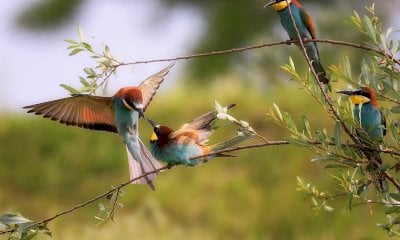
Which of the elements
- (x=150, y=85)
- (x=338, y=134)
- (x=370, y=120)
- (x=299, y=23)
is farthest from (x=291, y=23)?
(x=338, y=134)

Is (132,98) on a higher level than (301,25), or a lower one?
higher

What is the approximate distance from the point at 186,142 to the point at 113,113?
0.26 metres

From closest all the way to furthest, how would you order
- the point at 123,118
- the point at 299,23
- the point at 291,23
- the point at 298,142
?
1. the point at 298,142
2. the point at 123,118
3. the point at 291,23
4. the point at 299,23

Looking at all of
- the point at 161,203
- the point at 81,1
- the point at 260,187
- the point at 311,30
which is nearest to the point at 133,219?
the point at 161,203

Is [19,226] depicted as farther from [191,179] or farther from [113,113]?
[191,179]

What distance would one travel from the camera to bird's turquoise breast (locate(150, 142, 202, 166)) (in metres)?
1.81

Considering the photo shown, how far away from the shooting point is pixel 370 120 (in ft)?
5.62

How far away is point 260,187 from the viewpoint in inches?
182

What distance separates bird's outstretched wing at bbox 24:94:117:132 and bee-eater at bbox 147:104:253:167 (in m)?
0.13

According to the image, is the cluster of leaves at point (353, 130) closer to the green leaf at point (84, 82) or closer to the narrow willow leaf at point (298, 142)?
the narrow willow leaf at point (298, 142)

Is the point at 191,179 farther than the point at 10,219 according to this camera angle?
Yes

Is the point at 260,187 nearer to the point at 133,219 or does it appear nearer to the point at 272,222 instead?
the point at 272,222

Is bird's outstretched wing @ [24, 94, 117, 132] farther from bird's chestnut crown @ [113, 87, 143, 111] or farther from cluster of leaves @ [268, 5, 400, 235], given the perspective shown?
cluster of leaves @ [268, 5, 400, 235]

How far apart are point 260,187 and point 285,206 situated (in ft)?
1.17
